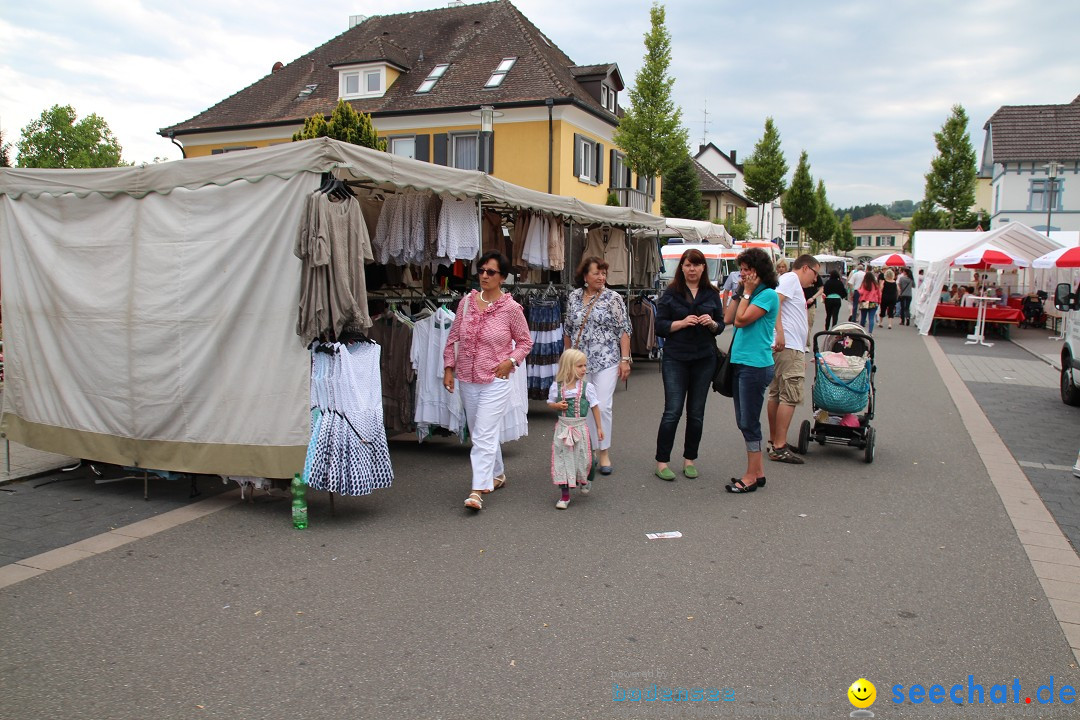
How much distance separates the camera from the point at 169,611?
4.11 metres

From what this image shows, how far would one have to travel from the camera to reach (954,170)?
47.7 meters

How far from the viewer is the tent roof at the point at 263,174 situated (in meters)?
5.46

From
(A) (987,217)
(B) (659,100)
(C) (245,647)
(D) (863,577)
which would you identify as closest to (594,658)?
(C) (245,647)

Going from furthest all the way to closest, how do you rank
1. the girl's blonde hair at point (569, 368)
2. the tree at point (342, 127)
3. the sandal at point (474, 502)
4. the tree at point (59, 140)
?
the tree at point (59, 140)
the tree at point (342, 127)
the girl's blonde hair at point (569, 368)
the sandal at point (474, 502)

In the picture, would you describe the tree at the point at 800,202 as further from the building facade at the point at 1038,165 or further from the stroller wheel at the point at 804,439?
the stroller wheel at the point at 804,439

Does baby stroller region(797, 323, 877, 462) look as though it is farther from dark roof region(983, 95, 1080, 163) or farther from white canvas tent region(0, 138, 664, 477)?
dark roof region(983, 95, 1080, 163)

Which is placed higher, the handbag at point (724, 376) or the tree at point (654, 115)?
the tree at point (654, 115)

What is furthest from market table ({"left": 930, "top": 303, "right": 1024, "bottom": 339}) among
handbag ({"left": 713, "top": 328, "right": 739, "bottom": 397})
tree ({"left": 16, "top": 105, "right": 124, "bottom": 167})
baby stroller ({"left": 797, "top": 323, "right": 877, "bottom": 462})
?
tree ({"left": 16, "top": 105, "right": 124, "bottom": 167})

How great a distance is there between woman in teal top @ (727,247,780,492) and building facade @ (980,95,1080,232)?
146 feet

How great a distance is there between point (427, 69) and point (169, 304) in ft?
→ 90.5

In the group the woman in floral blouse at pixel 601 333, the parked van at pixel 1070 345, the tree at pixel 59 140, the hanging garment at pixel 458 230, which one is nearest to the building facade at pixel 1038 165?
the parked van at pixel 1070 345

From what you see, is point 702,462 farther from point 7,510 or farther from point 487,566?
point 7,510

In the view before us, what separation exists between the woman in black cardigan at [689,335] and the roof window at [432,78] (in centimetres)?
2570

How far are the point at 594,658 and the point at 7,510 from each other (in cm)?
476
